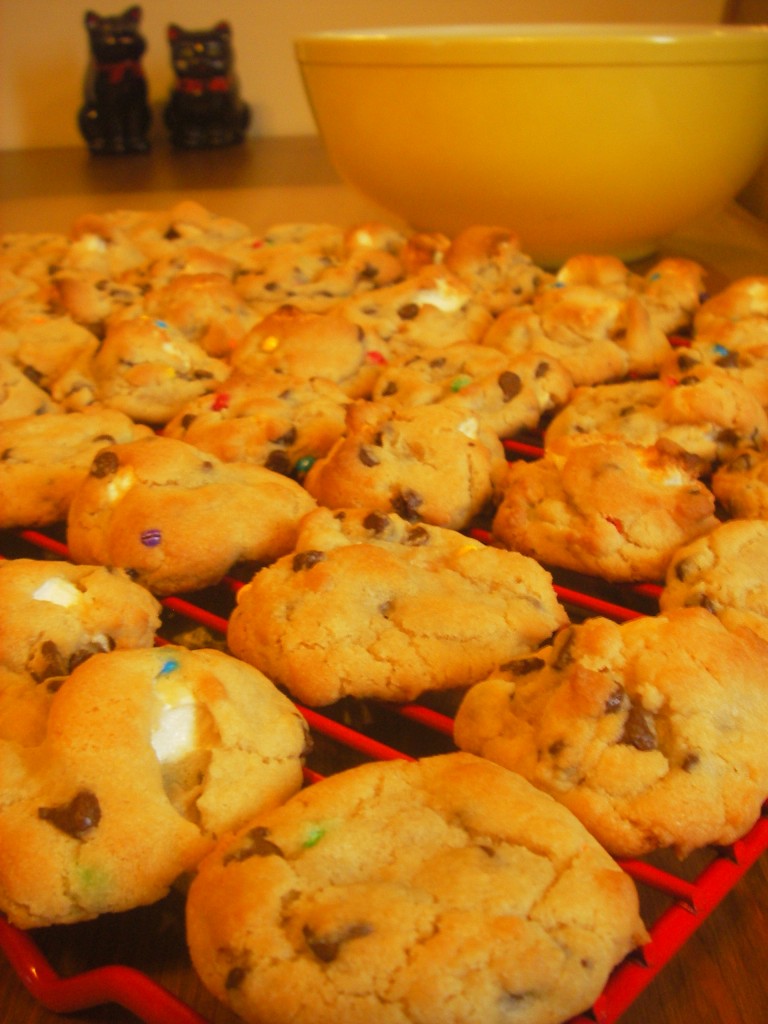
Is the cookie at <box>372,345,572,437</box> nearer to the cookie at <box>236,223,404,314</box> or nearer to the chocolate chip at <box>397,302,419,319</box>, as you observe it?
the chocolate chip at <box>397,302,419,319</box>

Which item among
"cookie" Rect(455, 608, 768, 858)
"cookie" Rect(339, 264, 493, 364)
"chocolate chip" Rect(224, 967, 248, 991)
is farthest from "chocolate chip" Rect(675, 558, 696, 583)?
"cookie" Rect(339, 264, 493, 364)

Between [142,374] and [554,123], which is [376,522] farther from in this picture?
[554,123]

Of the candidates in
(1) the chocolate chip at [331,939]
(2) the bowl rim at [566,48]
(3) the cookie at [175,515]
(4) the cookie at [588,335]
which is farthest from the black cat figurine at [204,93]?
(1) the chocolate chip at [331,939]

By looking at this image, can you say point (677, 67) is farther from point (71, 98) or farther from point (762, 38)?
point (71, 98)

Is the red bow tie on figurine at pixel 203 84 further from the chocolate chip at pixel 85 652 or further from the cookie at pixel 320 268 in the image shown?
the chocolate chip at pixel 85 652

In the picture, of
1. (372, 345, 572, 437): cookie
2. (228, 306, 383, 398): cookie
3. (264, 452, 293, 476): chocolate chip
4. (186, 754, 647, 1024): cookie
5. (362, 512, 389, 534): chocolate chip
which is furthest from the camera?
(228, 306, 383, 398): cookie
